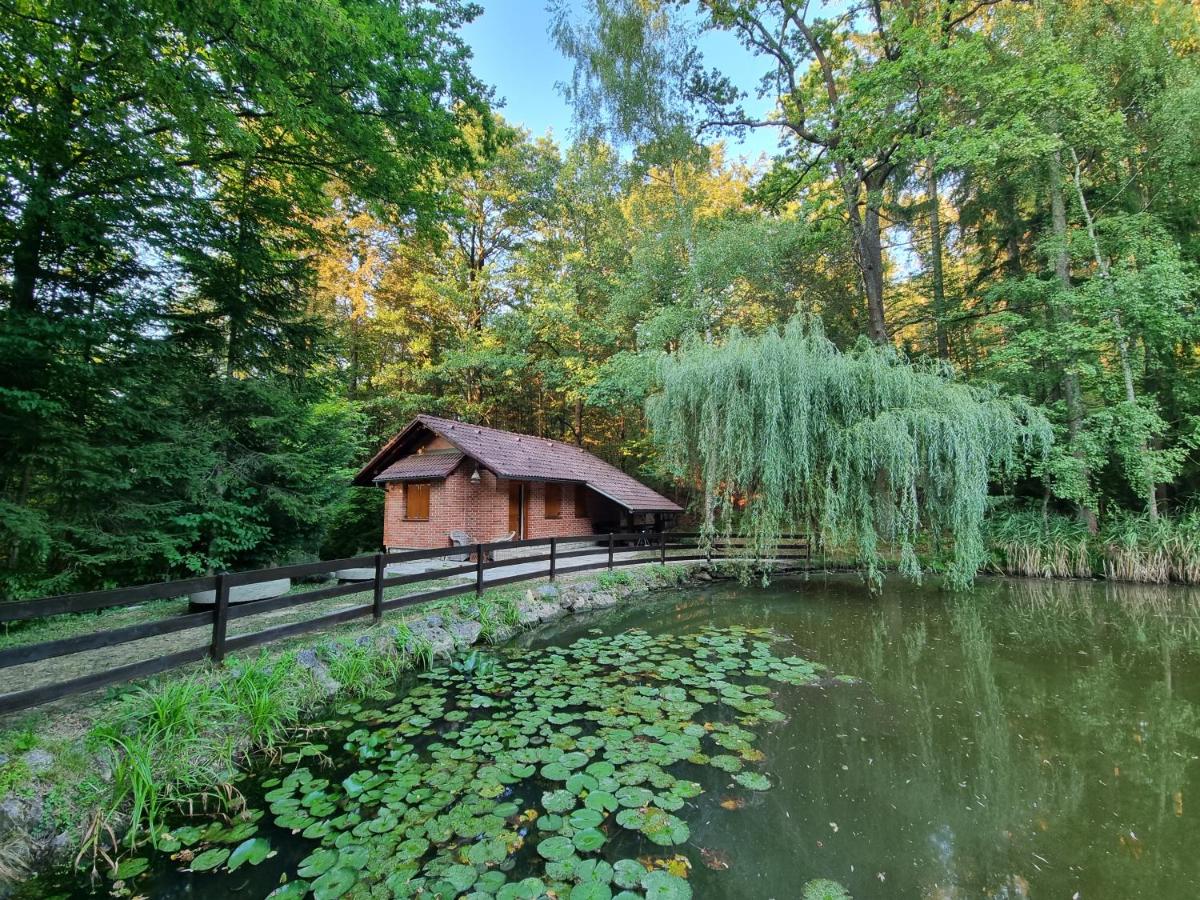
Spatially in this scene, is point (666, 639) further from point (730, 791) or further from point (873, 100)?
point (873, 100)

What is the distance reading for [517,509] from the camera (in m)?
12.6

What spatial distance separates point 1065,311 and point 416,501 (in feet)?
52.2

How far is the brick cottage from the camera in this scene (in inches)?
459

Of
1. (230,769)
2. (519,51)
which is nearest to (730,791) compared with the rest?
(230,769)

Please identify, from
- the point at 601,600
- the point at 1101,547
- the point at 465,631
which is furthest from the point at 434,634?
the point at 1101,547

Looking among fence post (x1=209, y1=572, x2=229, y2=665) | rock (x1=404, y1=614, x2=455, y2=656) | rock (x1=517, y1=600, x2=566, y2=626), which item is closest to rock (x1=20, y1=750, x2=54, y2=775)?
fence post (x1=209, y1=572, x2=229, y2=665)

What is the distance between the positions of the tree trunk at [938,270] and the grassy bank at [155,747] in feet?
51.3

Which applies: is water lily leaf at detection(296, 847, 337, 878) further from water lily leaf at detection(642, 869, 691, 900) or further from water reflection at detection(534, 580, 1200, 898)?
water reflection at detection(534, 580, 1200, 898)

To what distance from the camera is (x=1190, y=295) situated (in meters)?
9.78

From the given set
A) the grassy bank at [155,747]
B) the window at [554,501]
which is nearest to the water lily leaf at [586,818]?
the grassy bank at [155,747]

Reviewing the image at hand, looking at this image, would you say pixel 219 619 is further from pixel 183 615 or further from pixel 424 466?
pixel 424 466

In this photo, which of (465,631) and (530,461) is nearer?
(465,631)

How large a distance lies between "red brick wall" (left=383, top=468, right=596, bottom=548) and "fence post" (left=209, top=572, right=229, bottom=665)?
751 cm

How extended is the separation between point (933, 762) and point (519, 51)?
1394 centimetres
